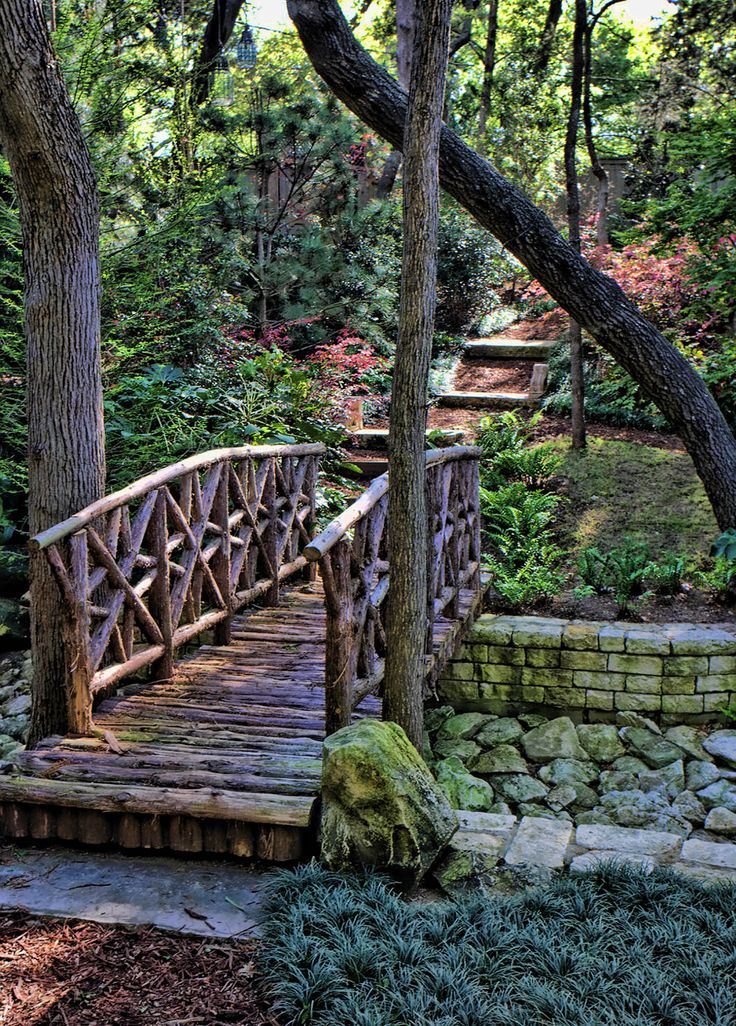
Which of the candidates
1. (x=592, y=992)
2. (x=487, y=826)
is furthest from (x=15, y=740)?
(x=592, y=992)

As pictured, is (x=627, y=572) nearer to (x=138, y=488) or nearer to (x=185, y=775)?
(x=138, y=488)

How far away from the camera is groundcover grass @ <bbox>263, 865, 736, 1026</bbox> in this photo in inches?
113

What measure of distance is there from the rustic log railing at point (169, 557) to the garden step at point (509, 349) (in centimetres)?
820

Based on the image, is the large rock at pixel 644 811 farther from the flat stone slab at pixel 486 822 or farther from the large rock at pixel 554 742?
the flat stone slab at pixel 486 822

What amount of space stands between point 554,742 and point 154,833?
4.24 meters

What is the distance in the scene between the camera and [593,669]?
7.53 metres

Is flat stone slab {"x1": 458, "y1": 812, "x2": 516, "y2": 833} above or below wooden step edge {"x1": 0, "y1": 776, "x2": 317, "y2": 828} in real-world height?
below

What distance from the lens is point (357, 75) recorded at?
7.16 meters

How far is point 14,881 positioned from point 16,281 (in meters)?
6.18

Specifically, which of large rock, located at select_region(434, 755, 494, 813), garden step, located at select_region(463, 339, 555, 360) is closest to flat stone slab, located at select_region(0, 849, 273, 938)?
large rock, located at select_region(434, 755, 494, 813)

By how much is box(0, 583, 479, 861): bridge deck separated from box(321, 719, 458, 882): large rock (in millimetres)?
147

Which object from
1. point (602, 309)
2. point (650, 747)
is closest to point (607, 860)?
point (650, 747)

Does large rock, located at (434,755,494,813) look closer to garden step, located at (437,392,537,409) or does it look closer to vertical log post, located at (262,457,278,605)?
vertical log post, located at (262,457,278,605)

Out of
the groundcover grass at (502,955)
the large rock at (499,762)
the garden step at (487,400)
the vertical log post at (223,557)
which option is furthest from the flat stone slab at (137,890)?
the garden step at (487,400)
